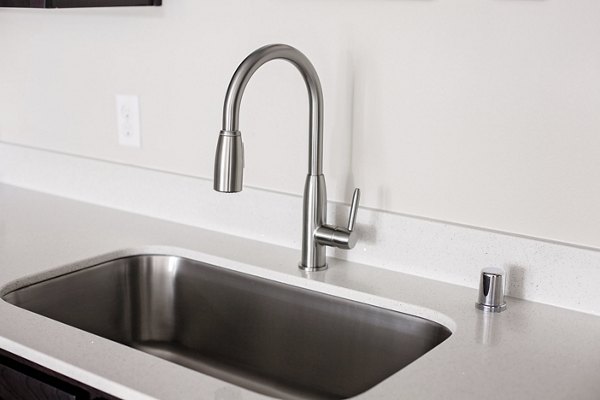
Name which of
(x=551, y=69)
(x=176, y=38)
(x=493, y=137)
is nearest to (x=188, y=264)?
(x=176, y=38)

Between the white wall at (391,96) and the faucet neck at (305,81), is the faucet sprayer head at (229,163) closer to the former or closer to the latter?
the faucet neck at (305,81)

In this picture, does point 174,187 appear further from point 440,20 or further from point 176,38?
point 440,20

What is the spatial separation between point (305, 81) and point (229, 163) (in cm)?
22

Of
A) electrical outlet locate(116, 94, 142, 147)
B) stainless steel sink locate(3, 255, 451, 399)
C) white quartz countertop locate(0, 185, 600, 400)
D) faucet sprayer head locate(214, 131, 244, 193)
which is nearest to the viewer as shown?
white quartz countertop locate(0, 185, 600, 400)

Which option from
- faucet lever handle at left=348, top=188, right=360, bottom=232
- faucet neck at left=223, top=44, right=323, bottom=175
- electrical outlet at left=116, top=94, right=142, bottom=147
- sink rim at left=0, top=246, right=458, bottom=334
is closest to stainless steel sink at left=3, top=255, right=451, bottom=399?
sink rim at left=0, top=246, right=458, bottom=334

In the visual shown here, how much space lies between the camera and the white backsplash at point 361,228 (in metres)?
1.34

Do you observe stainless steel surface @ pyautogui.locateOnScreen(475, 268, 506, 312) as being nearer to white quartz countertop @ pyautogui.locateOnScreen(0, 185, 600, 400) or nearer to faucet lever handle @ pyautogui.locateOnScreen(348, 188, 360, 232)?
white quartz countertop @ pyautogui.locateOnScreen(0, 185, 600, 400)

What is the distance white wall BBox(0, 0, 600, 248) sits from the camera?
1309mm

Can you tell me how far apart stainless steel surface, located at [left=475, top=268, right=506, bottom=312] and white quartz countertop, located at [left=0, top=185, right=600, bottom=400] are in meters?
0.02

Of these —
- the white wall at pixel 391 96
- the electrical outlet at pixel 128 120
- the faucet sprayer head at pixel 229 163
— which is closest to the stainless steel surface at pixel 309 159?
the faucet sprayer head at pixel 229 163

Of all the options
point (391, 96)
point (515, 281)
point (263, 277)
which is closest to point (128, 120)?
point (263, 277)

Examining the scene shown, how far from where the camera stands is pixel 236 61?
1.67 m

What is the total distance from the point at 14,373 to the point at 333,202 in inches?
24.6

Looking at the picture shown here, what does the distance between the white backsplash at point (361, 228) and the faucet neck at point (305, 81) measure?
0.16 meters
